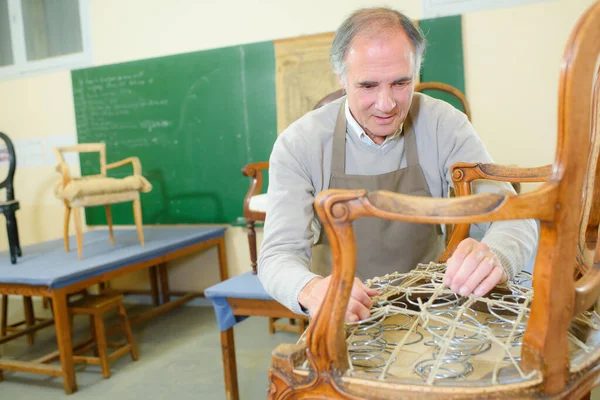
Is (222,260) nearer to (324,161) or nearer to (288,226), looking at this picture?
(324,161)

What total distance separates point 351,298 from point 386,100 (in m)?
0.56

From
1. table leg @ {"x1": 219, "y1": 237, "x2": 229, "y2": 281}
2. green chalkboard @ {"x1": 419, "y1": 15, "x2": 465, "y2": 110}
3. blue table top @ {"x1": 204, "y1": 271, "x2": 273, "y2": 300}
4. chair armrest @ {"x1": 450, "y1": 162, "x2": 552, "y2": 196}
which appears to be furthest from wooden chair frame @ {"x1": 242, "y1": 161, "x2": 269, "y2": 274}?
chair armrest @ {"x1": 450, "y1": 162, "x2": 552, "y2": 196}

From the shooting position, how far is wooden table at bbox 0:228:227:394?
8.07ft

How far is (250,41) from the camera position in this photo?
3.54 meters

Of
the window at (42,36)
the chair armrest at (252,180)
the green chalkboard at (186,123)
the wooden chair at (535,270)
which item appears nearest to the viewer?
the wooden chair at (535,270)

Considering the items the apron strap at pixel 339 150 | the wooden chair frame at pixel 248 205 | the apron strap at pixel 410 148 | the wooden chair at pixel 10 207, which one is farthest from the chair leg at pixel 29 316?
the apron strap at pixel 410 148

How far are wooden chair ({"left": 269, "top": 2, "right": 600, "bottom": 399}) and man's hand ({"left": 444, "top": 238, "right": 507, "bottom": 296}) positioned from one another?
0.17 m

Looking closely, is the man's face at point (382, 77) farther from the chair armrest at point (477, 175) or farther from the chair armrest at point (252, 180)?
the chair armrest at point (252, 180)

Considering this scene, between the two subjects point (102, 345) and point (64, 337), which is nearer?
point (64, 337)

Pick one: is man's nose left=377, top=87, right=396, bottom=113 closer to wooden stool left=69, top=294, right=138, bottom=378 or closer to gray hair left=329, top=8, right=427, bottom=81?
gray hair left=329, top=8, right=427, bottom=81

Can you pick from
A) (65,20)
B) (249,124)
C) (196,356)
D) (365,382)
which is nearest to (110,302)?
(196,356)

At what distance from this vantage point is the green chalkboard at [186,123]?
11.6ft

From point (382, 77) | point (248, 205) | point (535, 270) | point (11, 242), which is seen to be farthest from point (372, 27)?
point (11, 242)

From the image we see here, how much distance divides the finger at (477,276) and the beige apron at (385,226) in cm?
50
